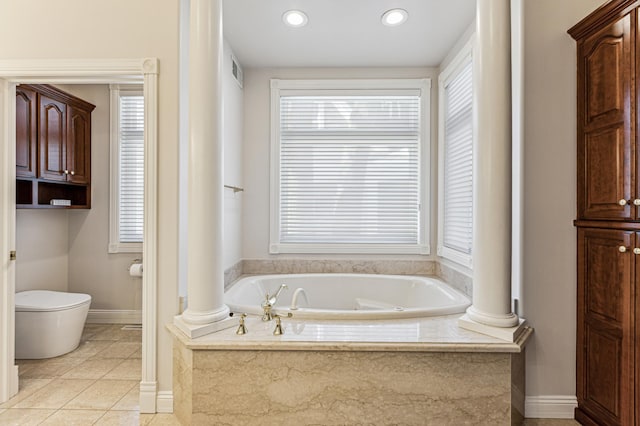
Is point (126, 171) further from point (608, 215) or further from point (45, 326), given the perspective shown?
point (608, 215)

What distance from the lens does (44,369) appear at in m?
2.44

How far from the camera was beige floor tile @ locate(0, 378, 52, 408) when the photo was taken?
2.03 meters

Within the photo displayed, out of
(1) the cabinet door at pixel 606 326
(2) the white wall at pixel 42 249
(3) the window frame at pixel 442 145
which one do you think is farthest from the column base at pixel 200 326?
(2) the white wall at pixel 42 249

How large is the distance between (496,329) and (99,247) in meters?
3.54

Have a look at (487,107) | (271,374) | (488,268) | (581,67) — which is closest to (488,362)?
(488,268)

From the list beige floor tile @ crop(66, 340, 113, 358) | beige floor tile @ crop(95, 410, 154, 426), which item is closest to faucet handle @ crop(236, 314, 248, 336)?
beige floor tile @ crop(95, 410, 154, 426)

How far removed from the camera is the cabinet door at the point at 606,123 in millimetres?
1575

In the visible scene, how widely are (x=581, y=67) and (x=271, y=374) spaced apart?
228 cm

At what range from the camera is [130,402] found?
2021 millimetres

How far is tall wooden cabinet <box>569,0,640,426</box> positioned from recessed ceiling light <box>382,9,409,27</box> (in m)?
1.03

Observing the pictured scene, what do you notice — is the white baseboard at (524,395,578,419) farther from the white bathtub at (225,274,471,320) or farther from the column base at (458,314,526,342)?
the white bathtub at (225,274,471,320)

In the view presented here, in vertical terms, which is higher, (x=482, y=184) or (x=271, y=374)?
(x=482, y=184)

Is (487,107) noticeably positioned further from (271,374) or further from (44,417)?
(44,417)

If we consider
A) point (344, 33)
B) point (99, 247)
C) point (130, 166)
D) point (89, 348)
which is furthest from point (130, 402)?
point (344, 33)
